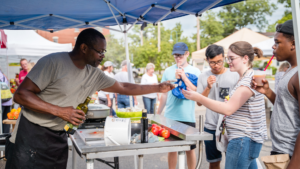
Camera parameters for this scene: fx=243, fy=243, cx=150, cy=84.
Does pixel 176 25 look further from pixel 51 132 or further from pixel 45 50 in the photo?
pixel 51 132

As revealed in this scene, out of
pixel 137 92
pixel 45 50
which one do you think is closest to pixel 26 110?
pixel 137 92

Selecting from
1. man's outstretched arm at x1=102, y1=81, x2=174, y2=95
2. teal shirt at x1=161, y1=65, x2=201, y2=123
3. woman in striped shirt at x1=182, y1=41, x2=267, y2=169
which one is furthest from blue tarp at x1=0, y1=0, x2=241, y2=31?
man's outstretched arm at x1=102, y1=81, x2=174, y2=95

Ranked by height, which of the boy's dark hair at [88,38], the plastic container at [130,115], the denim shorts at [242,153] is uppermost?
the boy's dark hair at [88,38]

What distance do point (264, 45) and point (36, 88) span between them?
32.2 ft

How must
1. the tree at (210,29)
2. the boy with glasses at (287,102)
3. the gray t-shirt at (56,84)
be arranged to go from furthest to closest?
the tree at (210,29) < the gray t-shirt at (56,84) < the boy with glasses at (287,102)

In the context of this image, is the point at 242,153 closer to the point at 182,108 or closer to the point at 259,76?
the point at 259,76

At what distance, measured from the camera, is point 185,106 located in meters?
3.66

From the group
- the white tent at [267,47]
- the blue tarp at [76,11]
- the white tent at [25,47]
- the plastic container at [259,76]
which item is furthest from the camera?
the white tent at [267,47]

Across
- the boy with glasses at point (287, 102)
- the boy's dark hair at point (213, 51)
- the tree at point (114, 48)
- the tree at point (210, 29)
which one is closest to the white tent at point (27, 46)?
the boy's dark hair at point (213, 51)

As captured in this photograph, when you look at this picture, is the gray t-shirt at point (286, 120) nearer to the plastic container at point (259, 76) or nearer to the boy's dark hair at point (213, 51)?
the plastic container at point (259, 76)

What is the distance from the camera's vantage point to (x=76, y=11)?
396 cm

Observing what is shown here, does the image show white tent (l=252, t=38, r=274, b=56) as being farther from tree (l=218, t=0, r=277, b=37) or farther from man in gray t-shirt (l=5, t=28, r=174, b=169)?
tree (l=218, t=0, r=277, b=37)

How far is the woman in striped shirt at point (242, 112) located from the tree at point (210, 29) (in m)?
43.3

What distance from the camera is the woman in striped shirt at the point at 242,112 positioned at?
2.26 meters
